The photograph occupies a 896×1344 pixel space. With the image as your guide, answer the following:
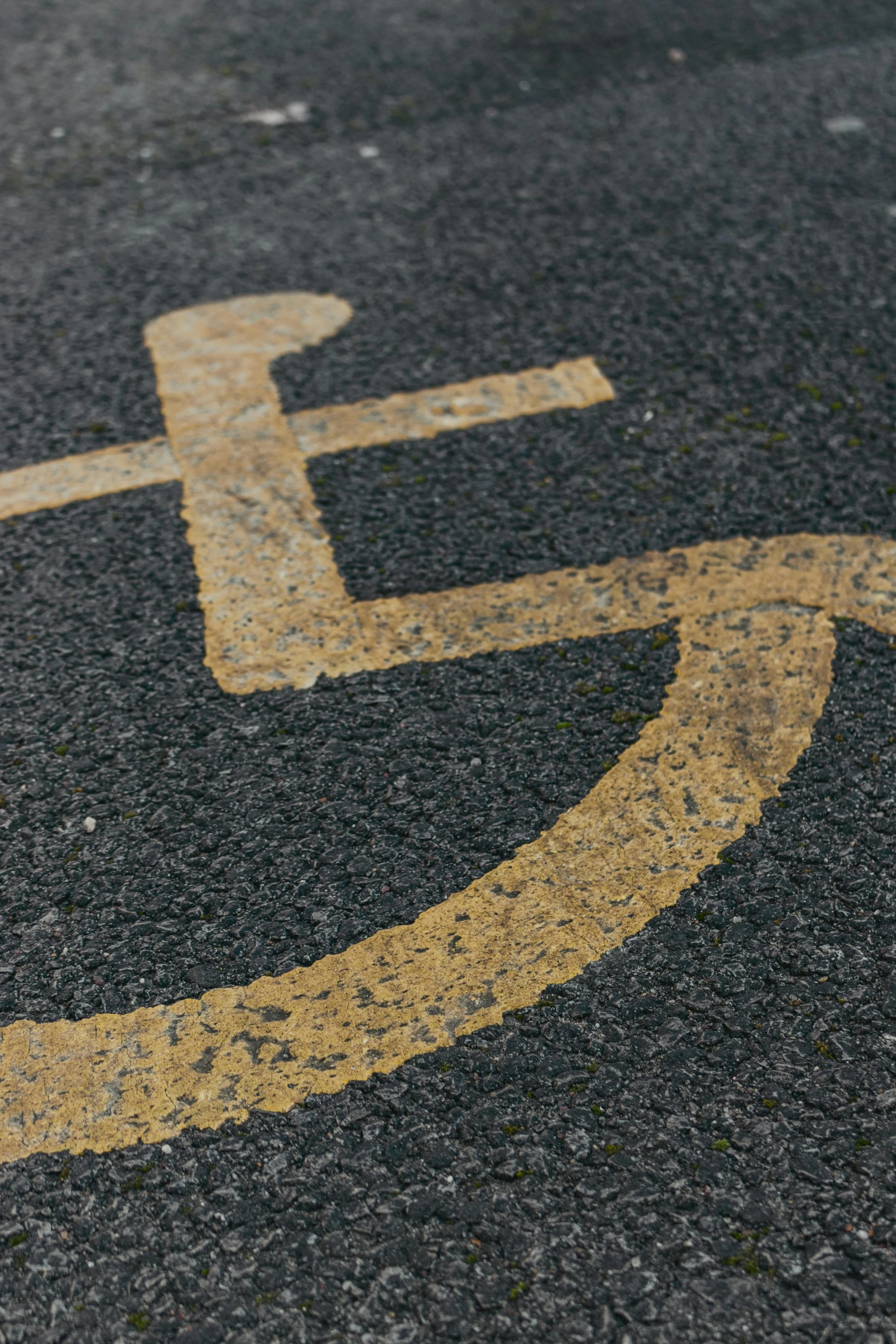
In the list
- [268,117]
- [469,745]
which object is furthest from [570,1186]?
[268,117]

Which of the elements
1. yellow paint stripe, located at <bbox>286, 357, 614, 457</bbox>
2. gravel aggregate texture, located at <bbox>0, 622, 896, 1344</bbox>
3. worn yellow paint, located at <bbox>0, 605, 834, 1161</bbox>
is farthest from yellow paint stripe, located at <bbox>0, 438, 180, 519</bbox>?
gravel aggregate texture, located at <bbox>0, 622, 896, 1344</bbox>

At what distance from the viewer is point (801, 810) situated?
2021mm

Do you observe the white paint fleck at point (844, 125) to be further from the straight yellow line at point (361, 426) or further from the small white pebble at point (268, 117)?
the small white pebble at point (268, 117)

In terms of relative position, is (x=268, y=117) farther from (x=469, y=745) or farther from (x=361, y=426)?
(x=469, y=745)

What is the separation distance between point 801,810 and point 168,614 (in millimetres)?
1422

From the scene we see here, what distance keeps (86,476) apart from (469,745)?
1.37 meters

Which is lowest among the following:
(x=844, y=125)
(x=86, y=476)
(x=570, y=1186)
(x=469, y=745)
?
(x=570, y=1186)

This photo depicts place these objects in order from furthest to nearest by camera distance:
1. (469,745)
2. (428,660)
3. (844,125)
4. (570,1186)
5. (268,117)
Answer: (268,117)
(844,125)
(428,660)
(469,745)
(570,1186)

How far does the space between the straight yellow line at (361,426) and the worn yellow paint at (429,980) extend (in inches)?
45.9

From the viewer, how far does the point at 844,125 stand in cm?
427

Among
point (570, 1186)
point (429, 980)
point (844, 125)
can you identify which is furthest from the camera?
point (844, 125)

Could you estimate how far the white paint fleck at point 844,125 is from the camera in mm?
4230

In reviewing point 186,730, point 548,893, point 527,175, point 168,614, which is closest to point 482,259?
point 527,175

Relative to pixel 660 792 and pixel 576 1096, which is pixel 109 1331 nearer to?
pixel 576 1096
